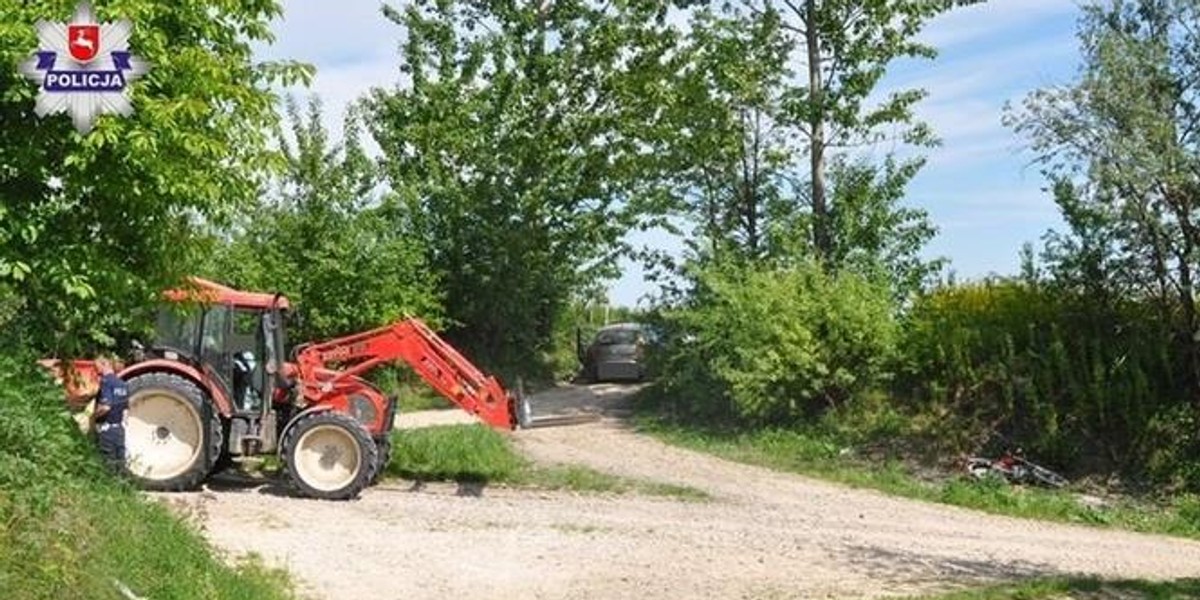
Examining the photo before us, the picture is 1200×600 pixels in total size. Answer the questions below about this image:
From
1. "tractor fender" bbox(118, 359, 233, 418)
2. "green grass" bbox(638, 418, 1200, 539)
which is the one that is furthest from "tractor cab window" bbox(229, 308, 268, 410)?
"green grass" bbox(638, 418, 1200, 539)

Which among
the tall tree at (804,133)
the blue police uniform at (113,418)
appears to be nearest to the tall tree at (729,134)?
the tall tree at (804,133)

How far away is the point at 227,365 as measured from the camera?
16.9m

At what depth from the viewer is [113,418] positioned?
51.4 feet

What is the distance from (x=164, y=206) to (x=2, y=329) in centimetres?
150

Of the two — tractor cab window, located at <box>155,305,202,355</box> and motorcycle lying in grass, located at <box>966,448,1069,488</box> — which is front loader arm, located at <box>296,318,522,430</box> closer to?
tractor cab window, located at <box>155,305,202,355</box>

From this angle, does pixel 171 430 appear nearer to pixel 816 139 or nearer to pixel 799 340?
pixel 799 340

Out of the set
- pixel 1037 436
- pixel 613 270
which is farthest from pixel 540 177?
pixel 1037 436

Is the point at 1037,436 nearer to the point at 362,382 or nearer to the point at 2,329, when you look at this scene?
the point at 362,382

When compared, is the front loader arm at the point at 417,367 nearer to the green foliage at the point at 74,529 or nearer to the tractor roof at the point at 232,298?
the tractor roof at the point at 232,298

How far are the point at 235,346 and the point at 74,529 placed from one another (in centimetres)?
888

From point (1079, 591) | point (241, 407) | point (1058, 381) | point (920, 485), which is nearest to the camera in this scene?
point (1079, 591)

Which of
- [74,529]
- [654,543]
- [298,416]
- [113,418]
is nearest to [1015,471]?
[654,543]

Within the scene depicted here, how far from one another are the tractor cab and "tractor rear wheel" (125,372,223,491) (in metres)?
0.42

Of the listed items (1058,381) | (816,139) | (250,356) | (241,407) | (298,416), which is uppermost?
(816,139)
